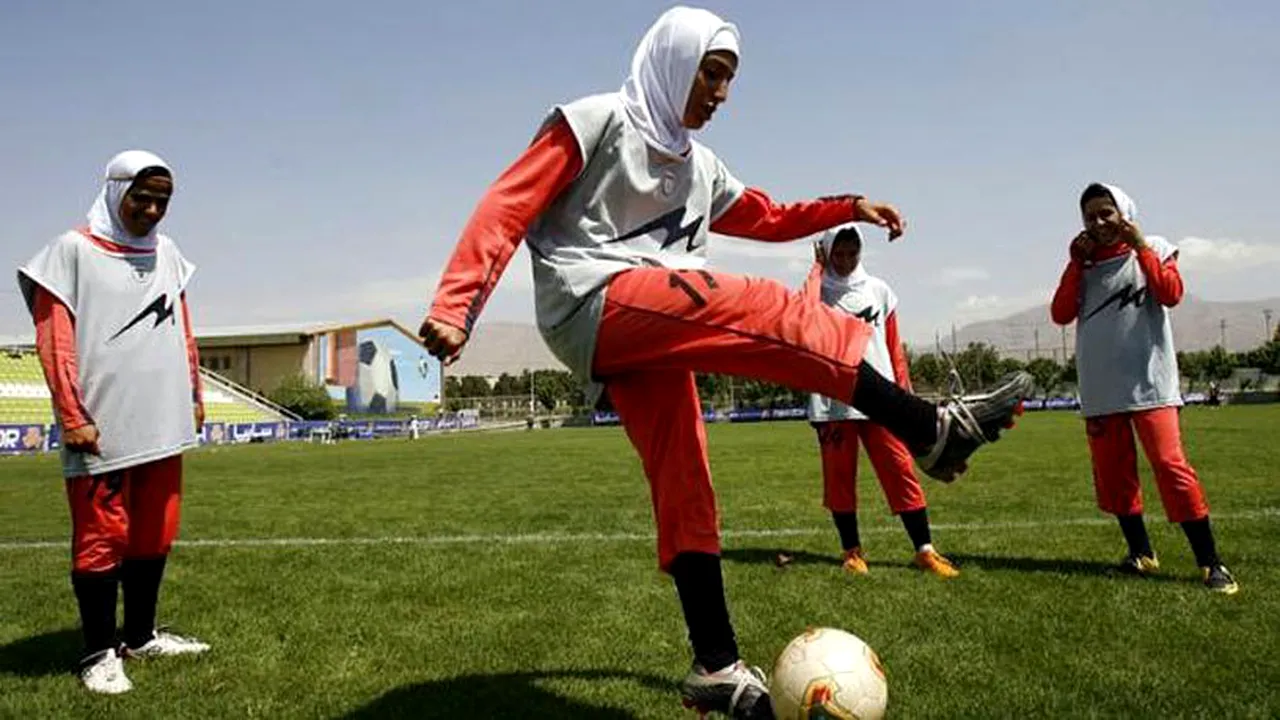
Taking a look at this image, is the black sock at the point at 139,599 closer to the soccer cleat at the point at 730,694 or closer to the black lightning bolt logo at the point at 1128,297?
the soccer cleat at the point at 730,694

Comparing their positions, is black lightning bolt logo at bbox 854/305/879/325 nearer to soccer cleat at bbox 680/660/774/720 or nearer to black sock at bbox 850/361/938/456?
black sock at bbox 850/361/938/456

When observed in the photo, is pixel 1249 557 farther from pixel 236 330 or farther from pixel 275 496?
pixel 236 330

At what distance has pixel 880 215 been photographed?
426 cm

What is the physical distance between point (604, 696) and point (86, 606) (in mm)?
2627

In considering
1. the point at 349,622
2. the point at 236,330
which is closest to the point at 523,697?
the point at 349,622

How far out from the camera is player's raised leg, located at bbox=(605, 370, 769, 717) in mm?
3471

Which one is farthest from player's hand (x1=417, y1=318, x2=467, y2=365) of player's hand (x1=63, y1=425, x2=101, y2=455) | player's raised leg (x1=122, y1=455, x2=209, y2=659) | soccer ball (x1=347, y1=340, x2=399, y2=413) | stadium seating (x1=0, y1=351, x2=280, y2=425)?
soccer ball (x1=347, y1=340, x2=399, y2=413)

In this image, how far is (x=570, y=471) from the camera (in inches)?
741

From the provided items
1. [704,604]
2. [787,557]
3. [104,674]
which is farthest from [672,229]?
[787,557]

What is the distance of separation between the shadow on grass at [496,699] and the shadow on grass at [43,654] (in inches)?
76.3

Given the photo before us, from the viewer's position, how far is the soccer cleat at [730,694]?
129 inches

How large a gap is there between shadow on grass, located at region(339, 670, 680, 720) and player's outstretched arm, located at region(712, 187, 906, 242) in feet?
6.72

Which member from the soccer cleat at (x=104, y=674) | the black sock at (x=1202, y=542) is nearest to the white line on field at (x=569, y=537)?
the black sock at (x=1202, y=542)

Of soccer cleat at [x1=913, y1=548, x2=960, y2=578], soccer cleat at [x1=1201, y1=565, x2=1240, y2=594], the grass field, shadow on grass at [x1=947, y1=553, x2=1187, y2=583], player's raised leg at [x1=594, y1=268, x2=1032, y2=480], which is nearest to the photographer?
player's raised leg at [x1=594, y1=268, x2=1032, y2=480]
